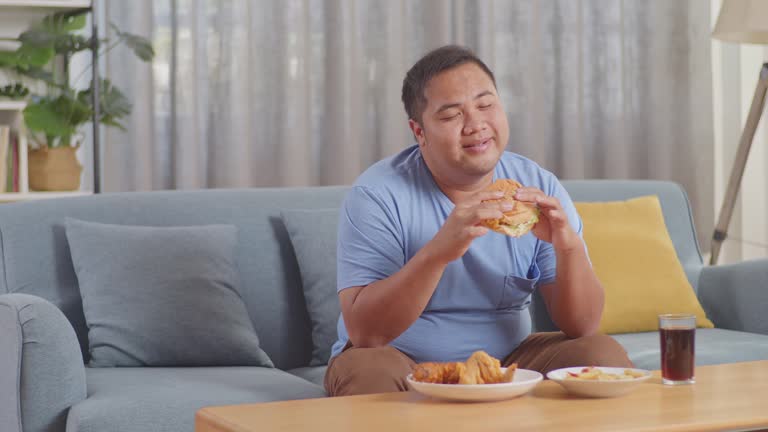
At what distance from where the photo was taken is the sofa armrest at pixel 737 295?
276 centimetres

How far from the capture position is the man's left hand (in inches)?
66.9

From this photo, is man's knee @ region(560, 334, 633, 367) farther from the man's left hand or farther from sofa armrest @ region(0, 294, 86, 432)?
sofa armrest @ region(0, 294, 86, 432)

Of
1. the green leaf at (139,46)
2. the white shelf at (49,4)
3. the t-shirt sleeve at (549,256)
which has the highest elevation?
the white shelf at (49,4)

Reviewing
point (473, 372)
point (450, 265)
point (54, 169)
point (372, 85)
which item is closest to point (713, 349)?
point (450, 265)

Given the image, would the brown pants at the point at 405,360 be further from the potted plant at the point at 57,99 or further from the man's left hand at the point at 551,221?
the potted plant at the point at 57,99

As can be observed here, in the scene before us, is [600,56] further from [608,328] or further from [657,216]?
[608,328]

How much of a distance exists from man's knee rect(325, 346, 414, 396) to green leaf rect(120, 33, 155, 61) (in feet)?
5.91

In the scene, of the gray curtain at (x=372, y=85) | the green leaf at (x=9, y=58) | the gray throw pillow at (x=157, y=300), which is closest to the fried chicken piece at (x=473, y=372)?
the gray throw pillow at (x=157, y=300)

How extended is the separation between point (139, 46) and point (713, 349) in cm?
197

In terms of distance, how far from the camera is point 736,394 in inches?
59.4

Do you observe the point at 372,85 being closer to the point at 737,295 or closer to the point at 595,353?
the point at 737,295

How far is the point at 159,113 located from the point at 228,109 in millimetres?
237

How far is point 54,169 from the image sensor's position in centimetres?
331

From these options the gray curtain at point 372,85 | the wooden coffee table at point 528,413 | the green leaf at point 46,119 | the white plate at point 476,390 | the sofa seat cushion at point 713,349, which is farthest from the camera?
the gray curtain at point 372,85
